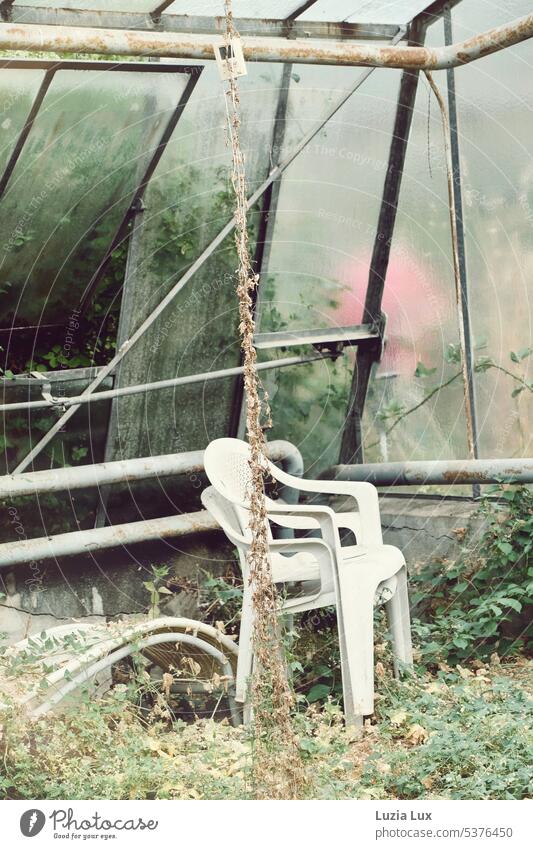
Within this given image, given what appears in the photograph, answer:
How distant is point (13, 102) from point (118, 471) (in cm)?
150

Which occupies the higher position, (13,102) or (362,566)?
(13,102)

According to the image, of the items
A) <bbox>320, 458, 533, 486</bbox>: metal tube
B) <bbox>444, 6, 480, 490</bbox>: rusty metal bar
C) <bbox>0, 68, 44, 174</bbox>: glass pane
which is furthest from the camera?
<bbox>444, 6, 480, 490</bbox>: rusty metal bar

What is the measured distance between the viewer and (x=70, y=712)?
350 centimetres

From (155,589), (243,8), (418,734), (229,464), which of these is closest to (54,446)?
(155,589)

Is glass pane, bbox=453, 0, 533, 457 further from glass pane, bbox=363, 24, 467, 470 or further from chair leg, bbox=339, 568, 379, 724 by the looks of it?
chair leg, bbox=339, 568, 379, 724

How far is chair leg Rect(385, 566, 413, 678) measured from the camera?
158 inches

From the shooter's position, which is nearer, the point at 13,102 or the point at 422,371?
the point at 13,102

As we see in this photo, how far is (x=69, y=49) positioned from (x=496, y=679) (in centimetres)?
259

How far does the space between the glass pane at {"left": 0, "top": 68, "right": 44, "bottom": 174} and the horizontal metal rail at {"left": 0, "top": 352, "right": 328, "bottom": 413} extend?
3.14ft

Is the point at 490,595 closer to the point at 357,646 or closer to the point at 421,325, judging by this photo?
the point at 357,646

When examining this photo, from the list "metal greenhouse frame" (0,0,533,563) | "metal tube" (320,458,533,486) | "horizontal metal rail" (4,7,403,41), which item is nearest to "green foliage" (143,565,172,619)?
"metal greenhouse frame" (0,0,533,563)

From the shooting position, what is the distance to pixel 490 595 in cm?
445
